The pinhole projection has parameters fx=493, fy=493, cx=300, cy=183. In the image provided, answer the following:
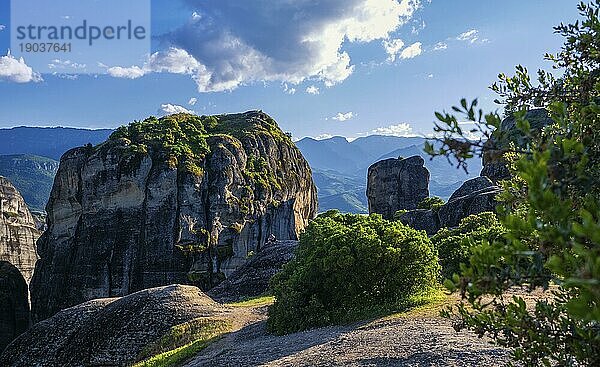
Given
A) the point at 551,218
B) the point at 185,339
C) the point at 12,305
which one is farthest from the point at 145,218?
the point at 551,218

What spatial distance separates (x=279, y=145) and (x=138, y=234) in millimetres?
28934

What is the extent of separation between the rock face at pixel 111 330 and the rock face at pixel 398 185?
169ft

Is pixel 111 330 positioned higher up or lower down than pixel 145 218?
lower down

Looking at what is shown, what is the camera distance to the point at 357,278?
746 inches

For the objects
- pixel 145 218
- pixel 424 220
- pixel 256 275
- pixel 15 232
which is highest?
pixel 145 218

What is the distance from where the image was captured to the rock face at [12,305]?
182 feet

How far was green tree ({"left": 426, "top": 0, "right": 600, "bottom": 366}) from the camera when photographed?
9.98 ft

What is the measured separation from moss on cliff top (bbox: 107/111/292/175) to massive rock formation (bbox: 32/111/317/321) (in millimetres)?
197

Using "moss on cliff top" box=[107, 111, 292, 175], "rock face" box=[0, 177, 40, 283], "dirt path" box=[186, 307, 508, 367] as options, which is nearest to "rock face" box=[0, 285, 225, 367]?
"dirt path" box=[186, 307, 508, 367]

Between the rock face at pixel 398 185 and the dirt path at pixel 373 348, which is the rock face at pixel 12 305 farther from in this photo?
the rock face at pixel 398 185

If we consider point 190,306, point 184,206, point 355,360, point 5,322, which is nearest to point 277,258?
point 190,306

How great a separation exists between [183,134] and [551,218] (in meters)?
66.1

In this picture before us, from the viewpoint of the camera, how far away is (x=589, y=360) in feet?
14.4

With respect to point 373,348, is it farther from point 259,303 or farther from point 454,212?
point 454,212
